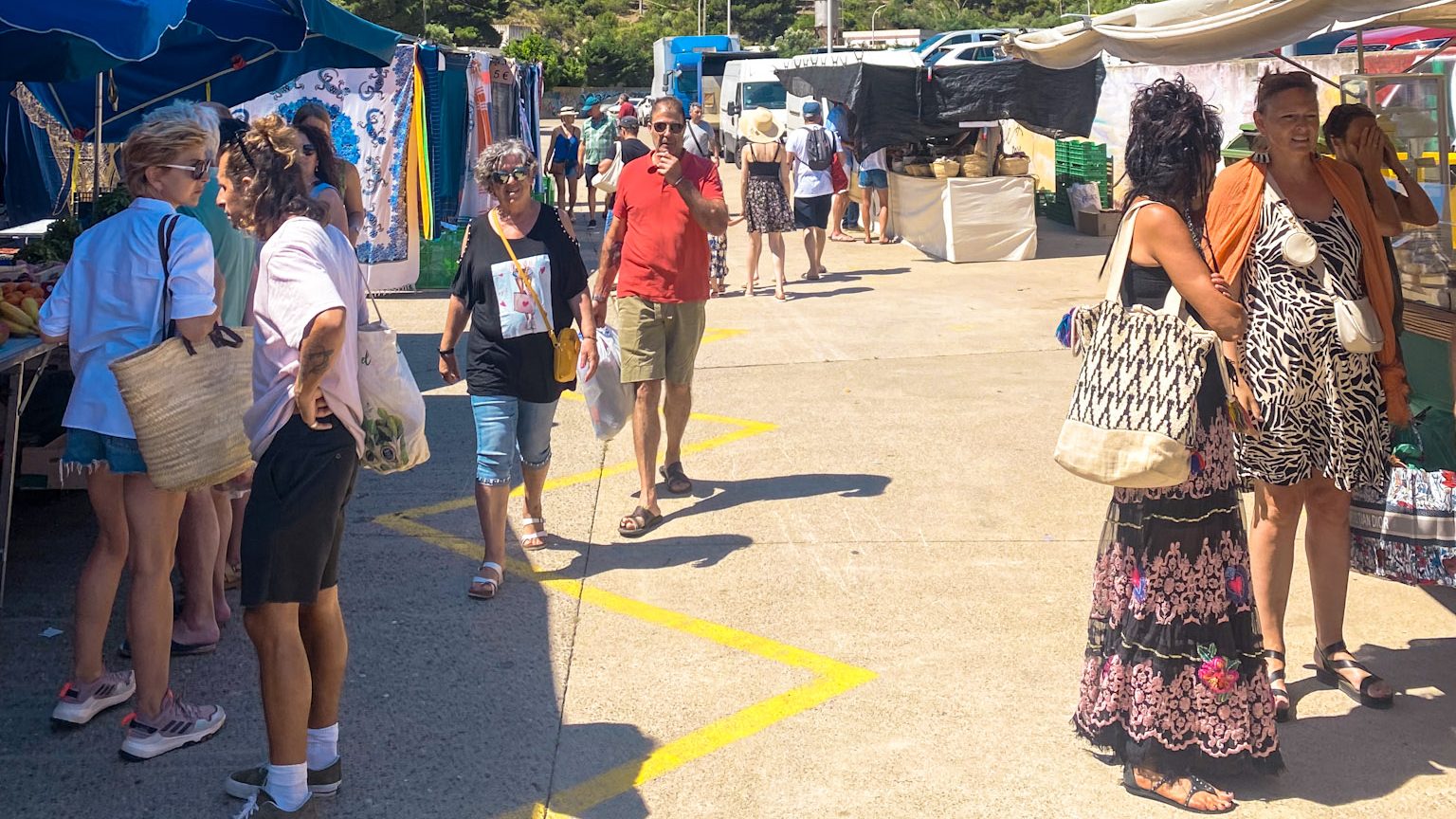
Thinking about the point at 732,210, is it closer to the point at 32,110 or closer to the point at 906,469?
the point at 32,110

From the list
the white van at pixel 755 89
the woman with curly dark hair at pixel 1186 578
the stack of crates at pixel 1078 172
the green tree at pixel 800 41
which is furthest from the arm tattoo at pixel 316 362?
the green tree at pixel 800 41

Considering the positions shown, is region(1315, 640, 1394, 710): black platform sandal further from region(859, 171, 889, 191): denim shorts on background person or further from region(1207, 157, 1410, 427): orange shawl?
region(859, 171, 889, 191): denim shorts on background person

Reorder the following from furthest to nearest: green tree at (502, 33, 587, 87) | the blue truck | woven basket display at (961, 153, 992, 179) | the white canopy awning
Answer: green tree at (502, 33, 587, 87) → the blue truck → woven basket display at (961, 153, 992, 179) → the white canopy awning

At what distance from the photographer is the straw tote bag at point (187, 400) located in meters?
3.95

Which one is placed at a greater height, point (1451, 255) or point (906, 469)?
point (1451, 255)

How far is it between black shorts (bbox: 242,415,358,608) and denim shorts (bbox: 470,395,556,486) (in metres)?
1.82

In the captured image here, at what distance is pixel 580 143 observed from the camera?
1927cm

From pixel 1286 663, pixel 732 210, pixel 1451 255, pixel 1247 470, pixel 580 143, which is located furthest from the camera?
pixel 732 210

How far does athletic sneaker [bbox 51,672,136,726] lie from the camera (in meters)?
4.35

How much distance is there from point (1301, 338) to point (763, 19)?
81375 millimetres

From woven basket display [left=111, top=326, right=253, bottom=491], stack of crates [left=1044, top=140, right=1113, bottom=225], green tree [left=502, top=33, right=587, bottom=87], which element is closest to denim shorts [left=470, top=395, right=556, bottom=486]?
woven basket display [left=111, top=326, right=253, bottom=491]

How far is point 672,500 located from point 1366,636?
333cm

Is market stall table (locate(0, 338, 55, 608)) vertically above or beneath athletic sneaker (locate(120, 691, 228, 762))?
above

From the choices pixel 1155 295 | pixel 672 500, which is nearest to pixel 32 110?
pixel 672 500
